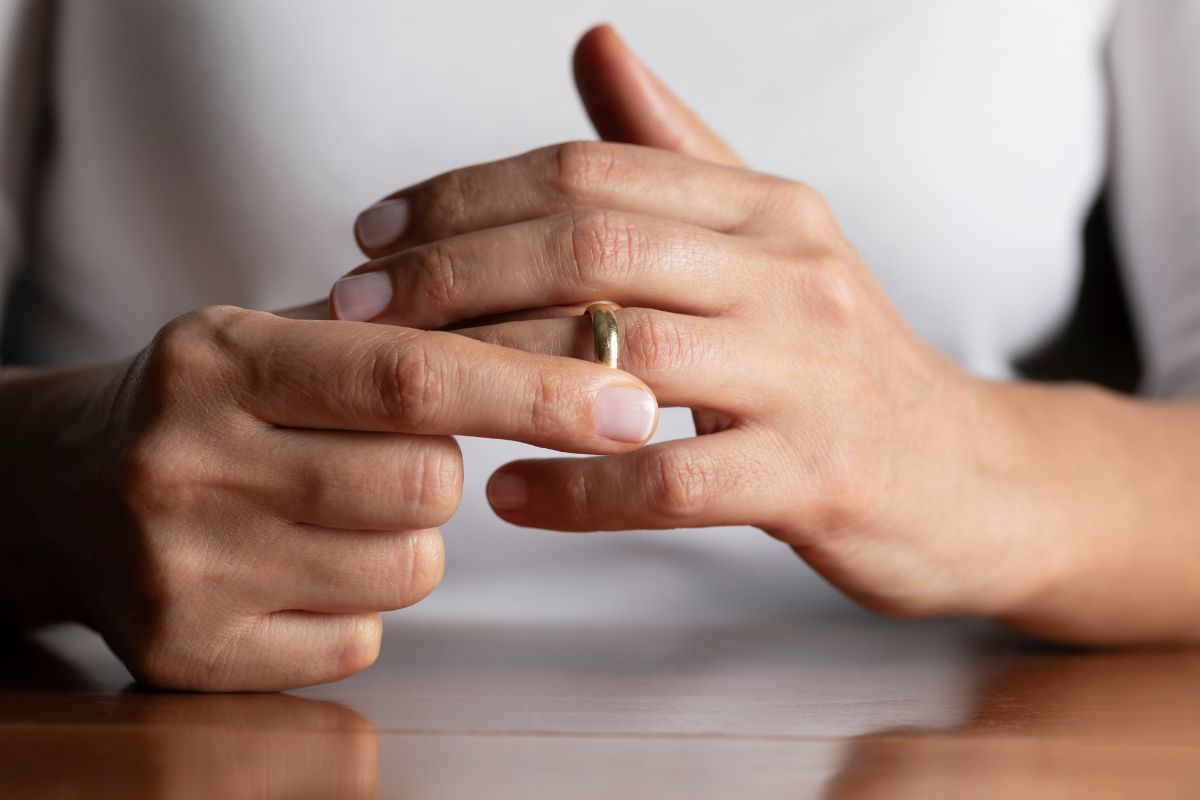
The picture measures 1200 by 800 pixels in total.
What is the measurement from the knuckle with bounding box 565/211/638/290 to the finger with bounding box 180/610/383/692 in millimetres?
181

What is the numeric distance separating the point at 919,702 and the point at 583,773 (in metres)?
0.20

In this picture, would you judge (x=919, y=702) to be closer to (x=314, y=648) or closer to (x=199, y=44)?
(x=314, y=648)

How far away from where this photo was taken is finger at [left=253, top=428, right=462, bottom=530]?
44cm

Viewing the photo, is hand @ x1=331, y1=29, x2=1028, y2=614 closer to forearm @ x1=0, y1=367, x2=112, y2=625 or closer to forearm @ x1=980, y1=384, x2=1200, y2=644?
forearm @ x1=980, y1=384, x2=1200, y2=644

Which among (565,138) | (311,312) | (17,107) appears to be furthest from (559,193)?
(17,107)

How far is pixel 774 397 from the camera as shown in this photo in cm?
52

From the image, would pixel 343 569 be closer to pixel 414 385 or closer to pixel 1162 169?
pixel 414 385

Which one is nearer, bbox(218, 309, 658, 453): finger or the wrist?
bbox(218, 309, 658, 453): finger

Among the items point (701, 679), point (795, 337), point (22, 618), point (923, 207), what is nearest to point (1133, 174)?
point (923, 207)

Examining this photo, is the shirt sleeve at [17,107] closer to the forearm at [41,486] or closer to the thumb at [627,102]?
the forearm at [41,486]

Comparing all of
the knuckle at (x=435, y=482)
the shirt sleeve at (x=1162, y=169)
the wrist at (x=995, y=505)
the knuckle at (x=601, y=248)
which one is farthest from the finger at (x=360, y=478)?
the shirt sleeve at (x=1162, y=169)

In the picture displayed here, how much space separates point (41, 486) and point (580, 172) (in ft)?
1.04

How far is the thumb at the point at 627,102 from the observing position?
1.94 ft

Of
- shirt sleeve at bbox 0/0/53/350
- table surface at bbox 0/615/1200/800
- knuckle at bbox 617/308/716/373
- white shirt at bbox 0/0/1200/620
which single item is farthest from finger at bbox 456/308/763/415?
shirt sleeve at bbox 0/0/53/350
